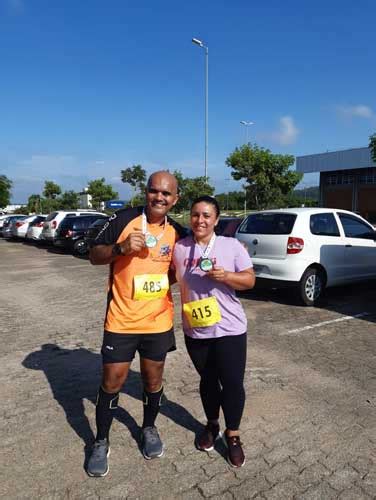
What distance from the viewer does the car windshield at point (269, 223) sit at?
7.14 m

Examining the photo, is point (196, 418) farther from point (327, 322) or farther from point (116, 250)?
point (327, 322)

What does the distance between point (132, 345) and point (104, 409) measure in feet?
1.53

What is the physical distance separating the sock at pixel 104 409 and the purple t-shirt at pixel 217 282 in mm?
665

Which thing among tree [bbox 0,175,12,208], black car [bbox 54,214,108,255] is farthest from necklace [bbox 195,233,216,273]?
tree [bbox 0,175,12,208]

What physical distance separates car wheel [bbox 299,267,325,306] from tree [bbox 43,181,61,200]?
2123 inches

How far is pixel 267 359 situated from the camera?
4672mm

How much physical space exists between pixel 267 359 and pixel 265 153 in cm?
2057

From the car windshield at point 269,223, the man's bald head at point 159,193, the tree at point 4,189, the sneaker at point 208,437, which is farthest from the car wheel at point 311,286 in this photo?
the tree at point 4,189

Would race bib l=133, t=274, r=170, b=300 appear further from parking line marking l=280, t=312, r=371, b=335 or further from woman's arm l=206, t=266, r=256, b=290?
parking line marking l=280, t=312, r=371, b=335

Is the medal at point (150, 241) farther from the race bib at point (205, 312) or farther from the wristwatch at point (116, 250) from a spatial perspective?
the race bib at point (205, 312)

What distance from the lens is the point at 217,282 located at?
8.89 feet

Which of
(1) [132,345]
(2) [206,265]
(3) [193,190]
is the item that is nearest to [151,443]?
(1) [132,345]

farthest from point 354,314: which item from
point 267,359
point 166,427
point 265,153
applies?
point 265,153

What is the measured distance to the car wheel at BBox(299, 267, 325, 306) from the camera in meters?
6.99
